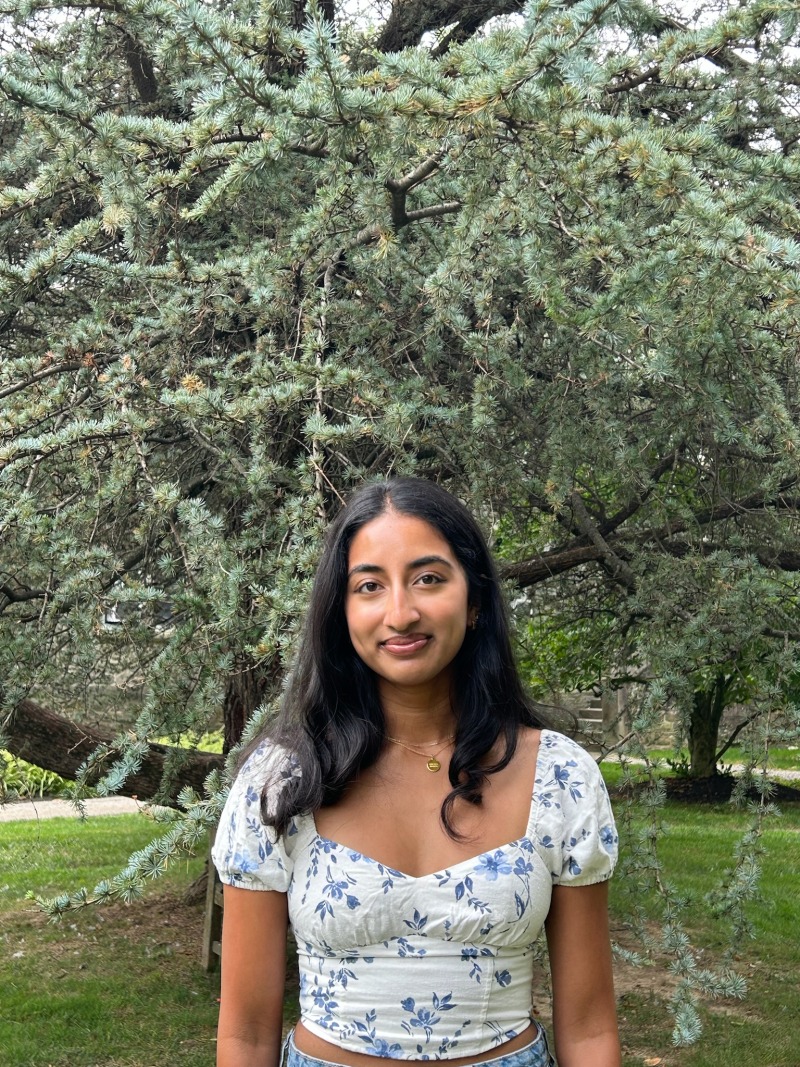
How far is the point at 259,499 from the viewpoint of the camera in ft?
9.77

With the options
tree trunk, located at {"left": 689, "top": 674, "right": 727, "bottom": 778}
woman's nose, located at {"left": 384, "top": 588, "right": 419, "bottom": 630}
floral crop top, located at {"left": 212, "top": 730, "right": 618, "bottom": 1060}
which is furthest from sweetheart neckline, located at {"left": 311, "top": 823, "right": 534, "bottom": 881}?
tree trunk, located at {"left": 689, "top": 674, "right": 727, "bottom": 778}

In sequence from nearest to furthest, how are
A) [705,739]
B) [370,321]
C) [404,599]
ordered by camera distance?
[404,599]
[370,321]
[705,739]

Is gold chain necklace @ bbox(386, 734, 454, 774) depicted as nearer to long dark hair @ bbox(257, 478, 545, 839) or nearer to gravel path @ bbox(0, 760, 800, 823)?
long dark hair @ bbox(257, 478, 545, 839)

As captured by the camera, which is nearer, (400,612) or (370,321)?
(400,612)

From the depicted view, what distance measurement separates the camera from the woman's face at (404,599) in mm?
1815

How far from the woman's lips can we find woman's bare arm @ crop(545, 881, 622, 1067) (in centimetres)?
44

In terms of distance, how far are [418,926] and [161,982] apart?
4.30 meters

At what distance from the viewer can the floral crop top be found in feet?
5.63

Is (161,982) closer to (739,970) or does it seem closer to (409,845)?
(739,970)

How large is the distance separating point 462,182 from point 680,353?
0.74 m

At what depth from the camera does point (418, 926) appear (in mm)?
1721

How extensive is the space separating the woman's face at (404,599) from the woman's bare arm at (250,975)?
419 mm

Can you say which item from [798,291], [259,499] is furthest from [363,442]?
[798,291]

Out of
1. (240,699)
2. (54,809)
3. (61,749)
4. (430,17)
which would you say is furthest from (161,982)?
(54,809)
